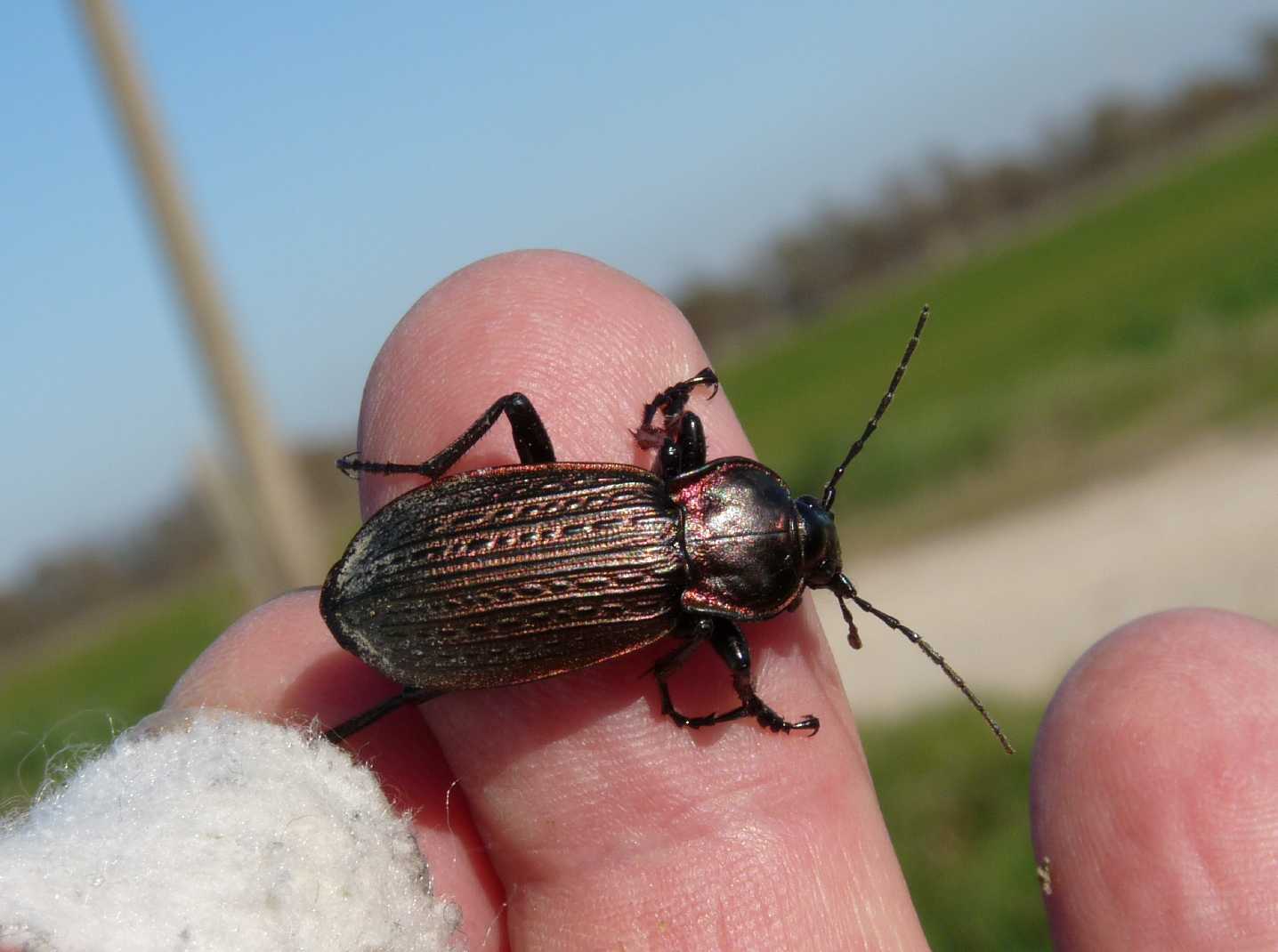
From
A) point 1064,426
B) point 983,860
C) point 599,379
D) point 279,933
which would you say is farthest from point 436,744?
point 1064,426

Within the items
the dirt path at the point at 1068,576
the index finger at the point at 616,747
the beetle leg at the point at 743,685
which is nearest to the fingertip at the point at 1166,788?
the index finger at the point at 616,747

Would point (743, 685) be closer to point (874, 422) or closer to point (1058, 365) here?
point (874, 422)

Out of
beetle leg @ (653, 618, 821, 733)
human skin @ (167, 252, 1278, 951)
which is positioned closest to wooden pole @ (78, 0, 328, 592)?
human skin @ (167, 252, 1278, 951)

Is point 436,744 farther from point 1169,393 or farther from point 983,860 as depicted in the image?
point 1169,393

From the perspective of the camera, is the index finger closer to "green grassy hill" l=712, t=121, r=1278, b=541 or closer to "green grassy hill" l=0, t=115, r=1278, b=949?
"green grassy hill" l=0, t=115, r=1278, b=949

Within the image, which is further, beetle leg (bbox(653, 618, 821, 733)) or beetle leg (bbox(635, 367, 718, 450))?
beetle leg (bbox(635, 367, 718, 450))
